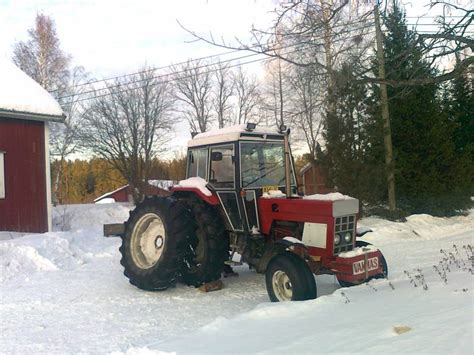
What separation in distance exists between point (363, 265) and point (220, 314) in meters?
1.87

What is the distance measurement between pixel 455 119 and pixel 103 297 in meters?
17.3

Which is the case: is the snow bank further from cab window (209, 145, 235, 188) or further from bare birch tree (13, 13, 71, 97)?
bare birch tree (13, 13, 71, 97)

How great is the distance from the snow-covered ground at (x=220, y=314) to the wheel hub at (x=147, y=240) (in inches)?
20.8

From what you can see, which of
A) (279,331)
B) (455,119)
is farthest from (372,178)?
(279,331)

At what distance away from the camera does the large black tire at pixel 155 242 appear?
263 inches

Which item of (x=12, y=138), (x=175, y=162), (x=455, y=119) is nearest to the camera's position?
(x=12, y=138)

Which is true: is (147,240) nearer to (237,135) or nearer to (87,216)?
(237,135)

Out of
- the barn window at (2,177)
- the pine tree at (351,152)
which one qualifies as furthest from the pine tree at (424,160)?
the barn window at (2,177)

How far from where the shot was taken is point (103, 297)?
21.9 ft

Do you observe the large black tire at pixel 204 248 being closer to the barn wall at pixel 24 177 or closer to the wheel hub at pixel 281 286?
the wheel hub at pixel 281 286

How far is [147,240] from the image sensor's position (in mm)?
7512

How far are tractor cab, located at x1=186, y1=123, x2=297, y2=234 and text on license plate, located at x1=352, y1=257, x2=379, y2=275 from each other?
4.48 ft

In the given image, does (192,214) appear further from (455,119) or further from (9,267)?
(455,119)

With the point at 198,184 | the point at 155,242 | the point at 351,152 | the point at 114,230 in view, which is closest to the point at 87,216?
the point at 351,152
